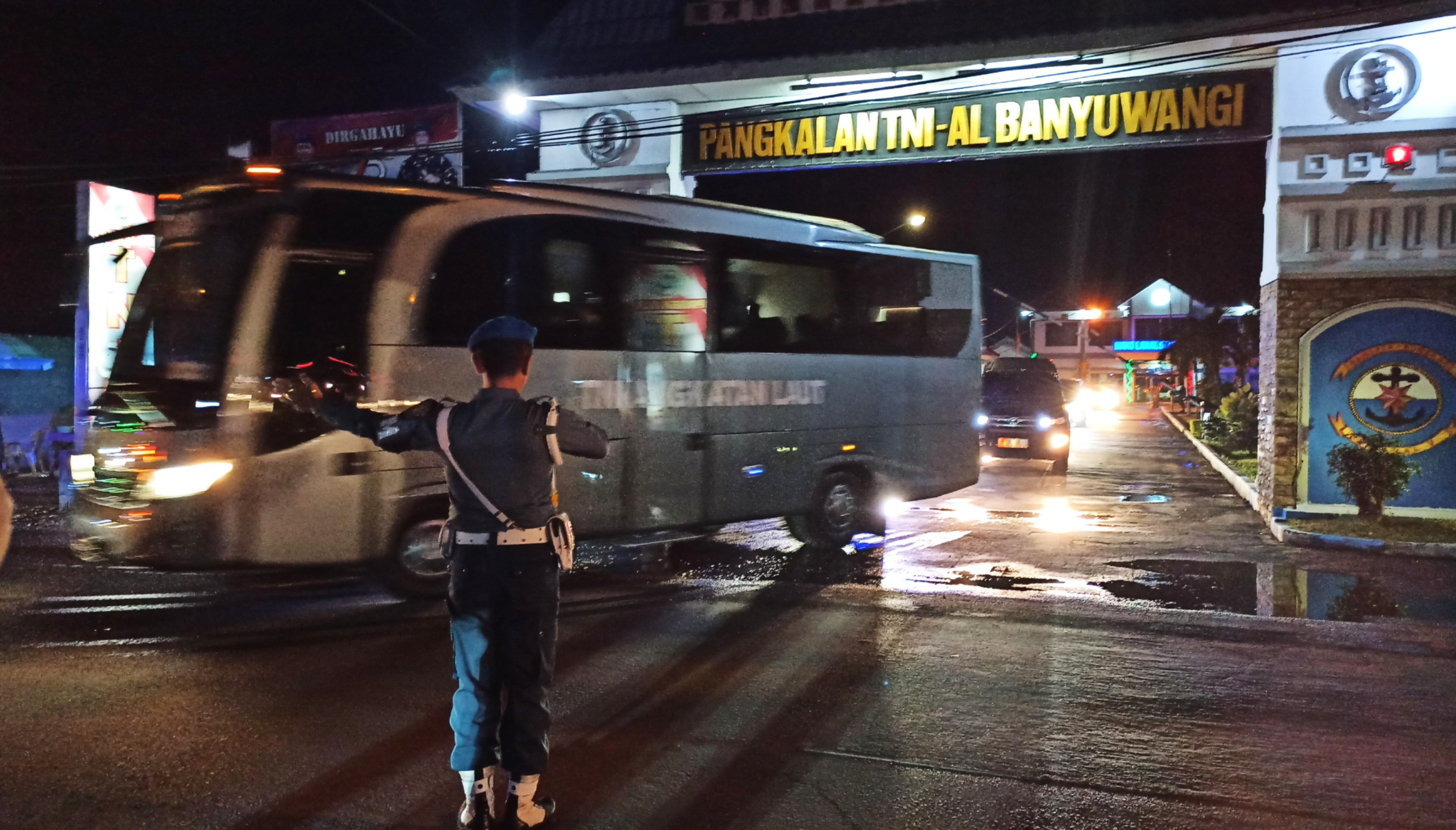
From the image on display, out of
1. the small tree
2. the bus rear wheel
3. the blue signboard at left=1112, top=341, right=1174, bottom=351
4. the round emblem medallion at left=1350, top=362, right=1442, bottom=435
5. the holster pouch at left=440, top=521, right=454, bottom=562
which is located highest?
the blue signboard at left=1112, top=341, right=1174, bottom=351

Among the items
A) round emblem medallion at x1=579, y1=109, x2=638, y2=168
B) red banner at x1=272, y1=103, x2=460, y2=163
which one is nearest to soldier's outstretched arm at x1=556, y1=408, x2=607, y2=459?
round emblem medallion at x1=579, y1=109, x2=638, y2=168

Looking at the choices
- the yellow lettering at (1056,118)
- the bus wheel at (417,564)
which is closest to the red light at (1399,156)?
the yellow lettering at (1056,118)

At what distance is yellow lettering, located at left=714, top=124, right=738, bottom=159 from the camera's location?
16594 millimetres

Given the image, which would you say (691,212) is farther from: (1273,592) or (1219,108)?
(1219,108)

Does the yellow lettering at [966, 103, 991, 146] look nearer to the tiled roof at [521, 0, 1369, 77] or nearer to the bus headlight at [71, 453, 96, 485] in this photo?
the tiled roof at [521, 0, 1369, 77]

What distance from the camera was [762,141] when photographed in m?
16.5

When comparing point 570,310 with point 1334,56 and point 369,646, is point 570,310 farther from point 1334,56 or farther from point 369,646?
point 1334,56

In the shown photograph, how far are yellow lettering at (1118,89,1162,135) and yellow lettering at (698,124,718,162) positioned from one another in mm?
5820

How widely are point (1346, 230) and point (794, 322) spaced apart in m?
7.22

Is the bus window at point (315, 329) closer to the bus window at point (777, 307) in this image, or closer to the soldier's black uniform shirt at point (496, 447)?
the bus window at point (777, 307)

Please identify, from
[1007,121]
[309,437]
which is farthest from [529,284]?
[1007,121]

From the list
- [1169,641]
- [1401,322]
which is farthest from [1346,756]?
[1401,322]

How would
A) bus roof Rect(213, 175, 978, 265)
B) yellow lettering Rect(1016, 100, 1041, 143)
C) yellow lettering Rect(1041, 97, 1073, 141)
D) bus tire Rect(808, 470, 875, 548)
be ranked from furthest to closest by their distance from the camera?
yellow lettering Rect(1016, 100, 1041, 143)
yellow lettering Rect(1041, 97, 1073, 141)
bus tire Rect(808, 470, 875, 548)
bus roof Rect(213, 175, 978, 265)

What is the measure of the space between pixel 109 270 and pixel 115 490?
8334 millimetres
